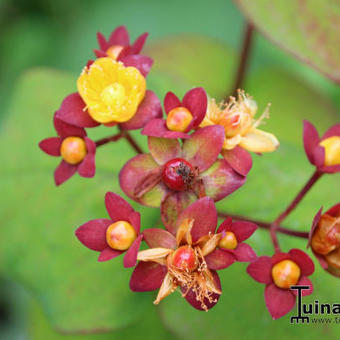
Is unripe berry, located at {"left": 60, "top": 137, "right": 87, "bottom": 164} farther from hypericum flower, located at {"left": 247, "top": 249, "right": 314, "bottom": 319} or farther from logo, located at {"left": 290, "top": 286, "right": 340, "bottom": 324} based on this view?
logo, located at {"left": 290, "top": 286, "right": 340, "bottom": 324}

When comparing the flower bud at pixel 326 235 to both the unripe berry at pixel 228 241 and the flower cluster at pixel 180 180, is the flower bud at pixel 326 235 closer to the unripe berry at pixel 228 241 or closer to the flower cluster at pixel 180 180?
the flower cluster at pixel 180 180

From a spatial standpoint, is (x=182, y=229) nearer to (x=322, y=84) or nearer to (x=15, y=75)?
(x=322, y=84)

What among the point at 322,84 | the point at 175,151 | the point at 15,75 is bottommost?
the point at 15,75

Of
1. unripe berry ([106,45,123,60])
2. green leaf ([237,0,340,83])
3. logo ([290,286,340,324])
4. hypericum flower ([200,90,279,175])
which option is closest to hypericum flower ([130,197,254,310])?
hypericum flower ([200,90,279,175])

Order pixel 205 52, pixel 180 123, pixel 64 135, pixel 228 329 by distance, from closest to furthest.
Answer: pixel 180 123, pixel 64 135, pixel 228 329, pixel 205 52

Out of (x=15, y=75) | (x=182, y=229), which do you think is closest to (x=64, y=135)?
(x=182, y=229)

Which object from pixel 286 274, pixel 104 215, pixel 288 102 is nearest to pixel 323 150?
pixel 286 274
